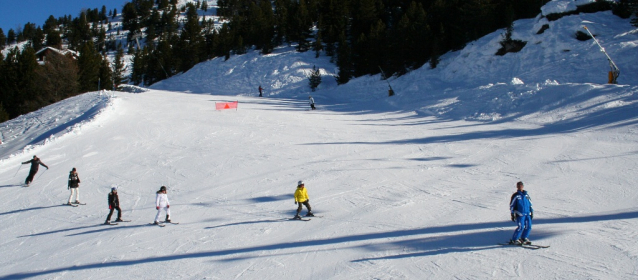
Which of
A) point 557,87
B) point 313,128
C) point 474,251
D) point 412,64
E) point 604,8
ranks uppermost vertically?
point 604,8

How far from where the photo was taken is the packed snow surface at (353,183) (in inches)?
286

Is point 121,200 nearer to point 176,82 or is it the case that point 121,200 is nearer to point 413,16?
point 413,16

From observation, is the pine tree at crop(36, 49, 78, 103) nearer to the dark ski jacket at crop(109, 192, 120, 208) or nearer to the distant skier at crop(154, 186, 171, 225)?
the dark ski jacket at crop(109, 192, 120, 208)

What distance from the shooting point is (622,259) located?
20.7 ft

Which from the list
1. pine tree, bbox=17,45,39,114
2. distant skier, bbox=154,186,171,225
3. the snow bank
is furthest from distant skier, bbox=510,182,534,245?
pine tree, bbox=17,45,39,114

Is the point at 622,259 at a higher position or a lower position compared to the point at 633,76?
lower

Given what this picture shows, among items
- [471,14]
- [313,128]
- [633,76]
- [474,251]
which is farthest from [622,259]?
[471,14]

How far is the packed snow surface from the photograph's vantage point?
7.26m

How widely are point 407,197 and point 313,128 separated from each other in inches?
446

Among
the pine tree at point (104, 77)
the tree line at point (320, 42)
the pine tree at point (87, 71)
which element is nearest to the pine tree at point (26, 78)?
the tree line at point (320, 42)

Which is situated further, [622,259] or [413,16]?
[413,16]

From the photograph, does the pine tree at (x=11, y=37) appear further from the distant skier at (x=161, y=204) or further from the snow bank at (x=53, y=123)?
the distant skier at (x=161, y=204)

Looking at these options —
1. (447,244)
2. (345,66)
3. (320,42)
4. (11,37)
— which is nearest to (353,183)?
Result: (447,244)

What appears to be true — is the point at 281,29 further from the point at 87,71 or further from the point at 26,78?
the point at 26,78
